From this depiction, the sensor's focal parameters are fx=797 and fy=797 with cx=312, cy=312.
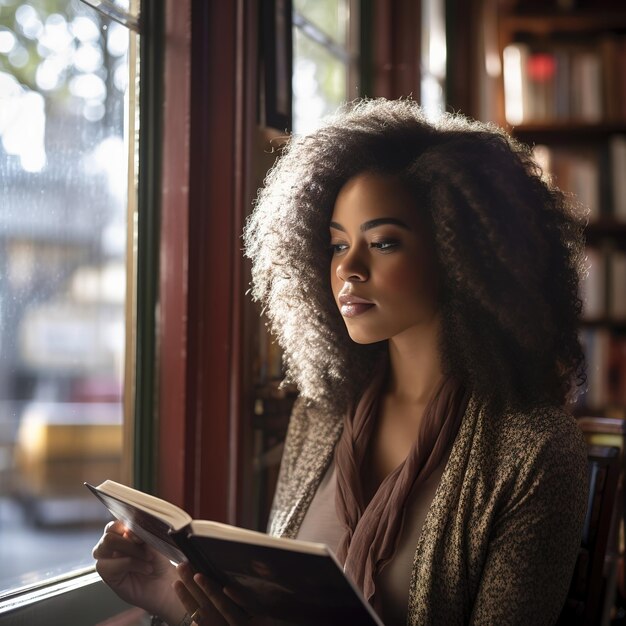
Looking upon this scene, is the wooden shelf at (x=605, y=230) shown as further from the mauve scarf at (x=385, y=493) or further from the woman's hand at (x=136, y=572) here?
the woman's hand at (x=136, y=572)

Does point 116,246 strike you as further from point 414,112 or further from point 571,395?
point 571,395

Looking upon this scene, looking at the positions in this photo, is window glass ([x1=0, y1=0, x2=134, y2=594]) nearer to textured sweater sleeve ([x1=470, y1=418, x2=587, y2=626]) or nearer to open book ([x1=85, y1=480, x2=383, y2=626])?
open book ([x1=85, y1=480, x2=383, y2=626])

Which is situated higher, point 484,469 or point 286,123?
point 286,123

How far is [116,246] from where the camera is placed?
56.8 inches

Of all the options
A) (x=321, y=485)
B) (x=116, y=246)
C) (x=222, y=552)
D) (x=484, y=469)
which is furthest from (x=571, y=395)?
(x=116, y=246)

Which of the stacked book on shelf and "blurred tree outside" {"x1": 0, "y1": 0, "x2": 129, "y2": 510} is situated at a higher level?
the stacked book on shelf

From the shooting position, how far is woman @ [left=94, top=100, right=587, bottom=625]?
3.60ft

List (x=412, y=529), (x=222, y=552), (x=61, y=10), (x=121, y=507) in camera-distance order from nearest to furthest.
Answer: (x=222, y=552)
(x=121, y=507)
(x=412, y=529)
(x=61, y=10)

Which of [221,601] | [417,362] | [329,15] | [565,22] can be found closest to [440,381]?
[417,362]

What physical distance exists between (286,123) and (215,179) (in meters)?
0.24

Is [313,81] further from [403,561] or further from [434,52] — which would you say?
[403,561]

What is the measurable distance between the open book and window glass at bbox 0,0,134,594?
0.92 ft

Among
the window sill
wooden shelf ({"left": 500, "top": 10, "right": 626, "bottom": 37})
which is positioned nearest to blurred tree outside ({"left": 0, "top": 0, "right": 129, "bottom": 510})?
the window sill

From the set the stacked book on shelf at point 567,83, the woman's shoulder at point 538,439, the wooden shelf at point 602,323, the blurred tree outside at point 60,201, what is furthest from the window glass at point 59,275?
the wooden shelf at point 602,323
